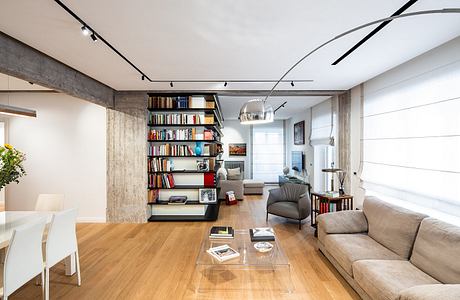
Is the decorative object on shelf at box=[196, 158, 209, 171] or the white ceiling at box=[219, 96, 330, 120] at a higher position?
the white ceiling at box=[219, 96, 330, 120]

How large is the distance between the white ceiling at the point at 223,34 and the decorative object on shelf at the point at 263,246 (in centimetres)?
240

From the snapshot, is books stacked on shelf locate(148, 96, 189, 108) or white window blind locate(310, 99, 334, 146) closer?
books stacked on shelf locate(148, 96, 189, 108)

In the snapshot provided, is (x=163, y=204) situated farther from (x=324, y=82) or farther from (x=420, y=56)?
(x=420, y=56)

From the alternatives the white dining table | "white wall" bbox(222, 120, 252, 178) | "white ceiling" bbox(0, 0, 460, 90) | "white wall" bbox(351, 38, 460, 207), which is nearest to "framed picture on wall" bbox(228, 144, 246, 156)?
"white wall" bbox(222, 120, 252, 178)

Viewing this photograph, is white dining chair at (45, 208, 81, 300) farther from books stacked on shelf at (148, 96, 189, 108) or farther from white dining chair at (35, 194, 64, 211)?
books stacked on shelf at (148, 96, 189, 108)

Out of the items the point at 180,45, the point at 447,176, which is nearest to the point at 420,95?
the point at 447,176

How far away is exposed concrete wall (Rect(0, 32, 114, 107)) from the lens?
255 centimetres

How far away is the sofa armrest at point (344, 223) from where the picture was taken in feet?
10.4

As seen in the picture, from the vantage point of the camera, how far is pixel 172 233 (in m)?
4.27

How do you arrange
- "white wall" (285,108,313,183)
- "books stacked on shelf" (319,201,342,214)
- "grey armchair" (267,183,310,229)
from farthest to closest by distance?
"white wall" (285,108,313,183), "grey armchair" (267,183,310,229), "books stacked on shelf" (319,201,342,214)

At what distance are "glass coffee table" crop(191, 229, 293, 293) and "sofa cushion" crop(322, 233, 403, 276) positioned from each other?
2.06 ft

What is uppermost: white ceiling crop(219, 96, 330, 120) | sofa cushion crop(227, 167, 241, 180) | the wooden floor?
white ceiling crop(219, 96, 330, 120)

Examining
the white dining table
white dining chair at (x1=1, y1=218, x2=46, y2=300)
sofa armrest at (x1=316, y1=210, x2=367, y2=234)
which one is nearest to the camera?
white dining chair at (x1=1, y1=218, x2=46, y2=300)

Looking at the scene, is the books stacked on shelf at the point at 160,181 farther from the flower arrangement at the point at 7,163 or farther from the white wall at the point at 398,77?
the white wall at the point at 398,77
